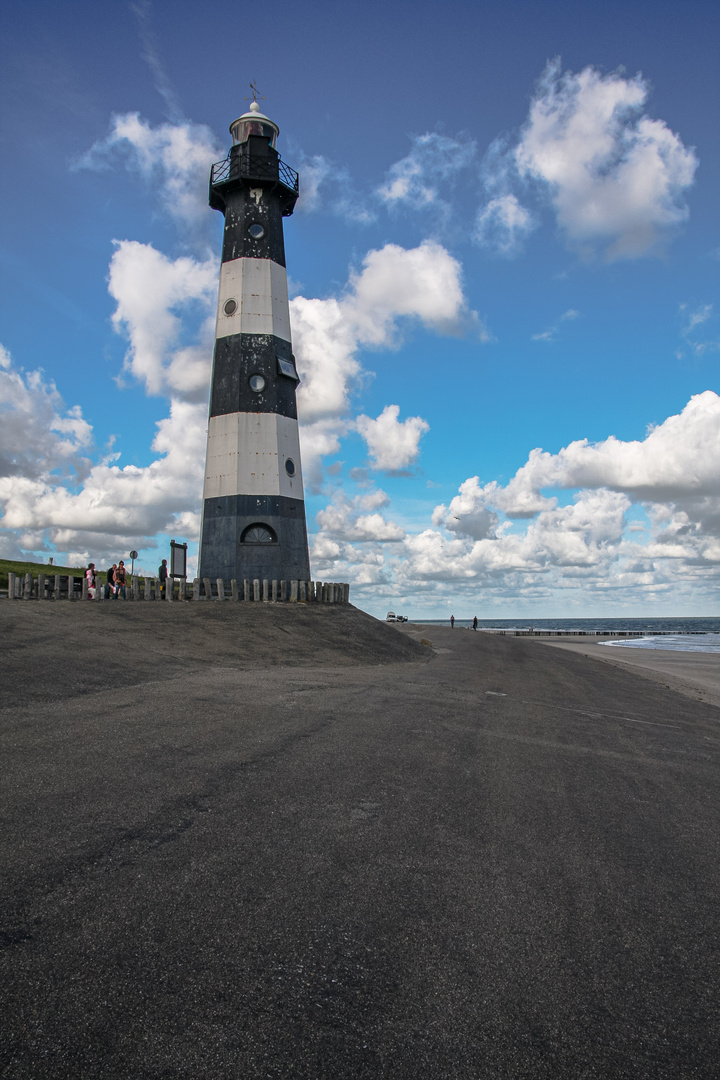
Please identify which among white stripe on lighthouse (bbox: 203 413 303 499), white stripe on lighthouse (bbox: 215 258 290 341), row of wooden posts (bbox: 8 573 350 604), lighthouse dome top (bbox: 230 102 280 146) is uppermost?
lighthouse dome top (bbox: 230 102 280 146)

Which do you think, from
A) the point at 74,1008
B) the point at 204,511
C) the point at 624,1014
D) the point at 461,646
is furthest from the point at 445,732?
the point at 461,646

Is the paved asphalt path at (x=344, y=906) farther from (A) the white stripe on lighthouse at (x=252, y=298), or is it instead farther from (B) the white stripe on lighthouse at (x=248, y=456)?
(A) the white stripe on lighthouse at (x=252, y=298)

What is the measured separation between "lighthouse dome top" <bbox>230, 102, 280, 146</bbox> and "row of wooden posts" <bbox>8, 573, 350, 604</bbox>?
2164 cm

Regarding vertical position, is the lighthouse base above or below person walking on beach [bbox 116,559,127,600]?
above

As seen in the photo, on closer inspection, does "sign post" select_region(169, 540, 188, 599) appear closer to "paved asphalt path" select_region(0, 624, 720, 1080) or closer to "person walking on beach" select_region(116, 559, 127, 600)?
"person walking on beach" select_region(116, 559, 127, 600)

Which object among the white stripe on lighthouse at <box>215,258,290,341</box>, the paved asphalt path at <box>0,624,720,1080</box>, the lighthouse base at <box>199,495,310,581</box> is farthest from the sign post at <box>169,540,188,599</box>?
the paved asphalt path at <box>0,624,720,1080</box>

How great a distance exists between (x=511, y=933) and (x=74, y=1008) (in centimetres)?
257

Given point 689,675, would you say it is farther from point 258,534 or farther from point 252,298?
point 252,298

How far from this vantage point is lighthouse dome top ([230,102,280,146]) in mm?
30581

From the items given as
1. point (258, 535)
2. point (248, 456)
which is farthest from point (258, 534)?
point (248, 456)

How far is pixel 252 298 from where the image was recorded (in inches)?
1136

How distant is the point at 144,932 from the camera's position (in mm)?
3824

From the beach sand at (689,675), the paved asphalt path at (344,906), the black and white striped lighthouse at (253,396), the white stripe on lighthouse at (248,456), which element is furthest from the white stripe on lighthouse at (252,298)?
the paved asphalt path at (344,906)

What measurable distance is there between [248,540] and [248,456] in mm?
3662
